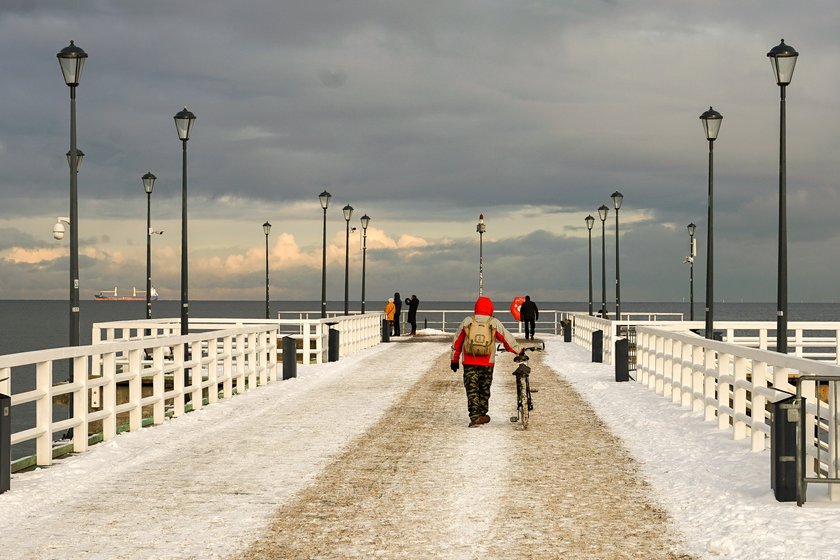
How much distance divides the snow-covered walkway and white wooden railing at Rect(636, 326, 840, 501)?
0.37 metres

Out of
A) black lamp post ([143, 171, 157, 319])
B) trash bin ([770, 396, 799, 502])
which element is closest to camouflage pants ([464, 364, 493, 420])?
trash bin ([770, 396, 799, 502])

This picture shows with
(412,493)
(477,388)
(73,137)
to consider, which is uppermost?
(73,137)

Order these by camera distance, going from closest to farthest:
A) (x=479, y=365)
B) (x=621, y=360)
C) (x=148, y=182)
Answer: (x=479, y=365) < (x=621, y=360) < (x=148, y=182)

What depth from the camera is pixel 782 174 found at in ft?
62.0

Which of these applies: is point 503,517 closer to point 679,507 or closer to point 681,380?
point 679,507

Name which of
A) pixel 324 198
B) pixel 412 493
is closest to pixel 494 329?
pixel 412 493

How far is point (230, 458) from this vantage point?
468 inches

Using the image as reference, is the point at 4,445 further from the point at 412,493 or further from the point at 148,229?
the point at 148,229

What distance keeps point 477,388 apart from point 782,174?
7752mm

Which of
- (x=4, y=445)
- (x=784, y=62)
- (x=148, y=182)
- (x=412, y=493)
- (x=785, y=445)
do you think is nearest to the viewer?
(x=785, y=445)

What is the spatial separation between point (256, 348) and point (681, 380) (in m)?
9.13

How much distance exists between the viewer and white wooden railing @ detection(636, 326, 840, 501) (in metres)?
9.50

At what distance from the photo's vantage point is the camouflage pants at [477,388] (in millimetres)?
14648

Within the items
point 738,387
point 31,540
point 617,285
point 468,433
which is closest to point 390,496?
Result: point 31,540
